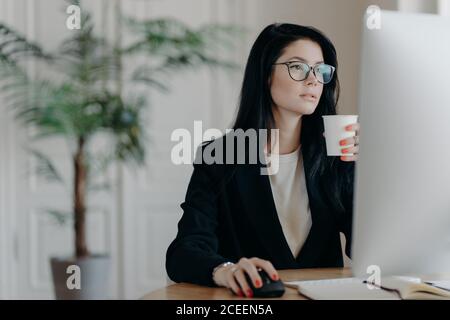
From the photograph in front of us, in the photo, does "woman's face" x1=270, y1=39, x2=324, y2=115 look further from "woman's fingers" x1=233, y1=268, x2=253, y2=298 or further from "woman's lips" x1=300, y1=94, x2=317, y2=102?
"woman's fingers" x1=233, y1=268, x2=253, y2=298

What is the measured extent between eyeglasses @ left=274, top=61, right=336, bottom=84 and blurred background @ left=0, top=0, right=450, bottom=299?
1.66 metres

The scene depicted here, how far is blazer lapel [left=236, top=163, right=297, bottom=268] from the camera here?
3.98 feet

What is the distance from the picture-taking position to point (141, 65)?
3191mm

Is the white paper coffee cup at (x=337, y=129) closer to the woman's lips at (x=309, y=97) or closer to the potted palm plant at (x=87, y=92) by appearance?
the woman's lips at (x=309, y=97)

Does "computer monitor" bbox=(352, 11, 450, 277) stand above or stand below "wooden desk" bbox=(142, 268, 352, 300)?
above

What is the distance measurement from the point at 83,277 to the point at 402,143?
2.41 m

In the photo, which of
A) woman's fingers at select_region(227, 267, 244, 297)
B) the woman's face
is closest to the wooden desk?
woman's fingers at select_region(227, 267, 244, 297)

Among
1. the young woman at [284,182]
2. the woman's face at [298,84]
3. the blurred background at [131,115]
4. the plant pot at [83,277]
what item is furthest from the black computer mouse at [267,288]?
the blurred background at [131,115]

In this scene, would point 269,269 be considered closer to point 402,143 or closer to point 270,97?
point 402,143

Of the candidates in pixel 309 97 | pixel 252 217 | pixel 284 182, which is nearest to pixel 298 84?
pixel 309 97
